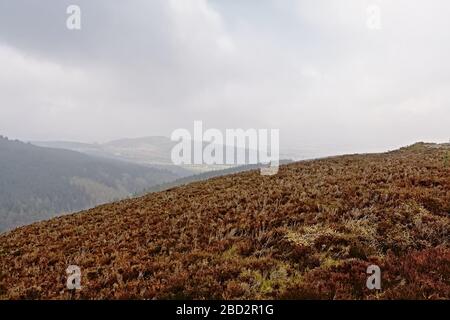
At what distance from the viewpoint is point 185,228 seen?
1380 centimetres

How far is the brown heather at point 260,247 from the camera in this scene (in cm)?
866

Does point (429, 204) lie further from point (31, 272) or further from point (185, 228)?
point (31, 272)

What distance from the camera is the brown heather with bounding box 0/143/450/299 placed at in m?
8.66

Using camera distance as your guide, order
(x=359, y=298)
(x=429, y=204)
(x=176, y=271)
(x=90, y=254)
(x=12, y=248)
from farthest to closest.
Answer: (x=12, y=248) → (x=429, y=204) → (x=90, y=254) → (x=176, y=271) → (x=359, y=298)

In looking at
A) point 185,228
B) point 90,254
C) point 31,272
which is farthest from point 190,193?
point 31,272

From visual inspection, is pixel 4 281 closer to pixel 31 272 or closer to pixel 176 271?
pixel 31 272

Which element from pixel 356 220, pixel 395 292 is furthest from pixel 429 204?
pixel 395 292

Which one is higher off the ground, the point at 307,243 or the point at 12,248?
the point at 307,243

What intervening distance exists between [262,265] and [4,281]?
684 centimetres

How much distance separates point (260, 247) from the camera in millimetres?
11219

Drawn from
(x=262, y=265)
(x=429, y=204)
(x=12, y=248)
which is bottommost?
(x=12, y=248)

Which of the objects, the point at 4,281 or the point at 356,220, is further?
the point at 356,220

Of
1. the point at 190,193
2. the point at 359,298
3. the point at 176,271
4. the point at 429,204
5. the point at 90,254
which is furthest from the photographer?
the point at 190,193

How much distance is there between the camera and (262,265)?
379 inches
